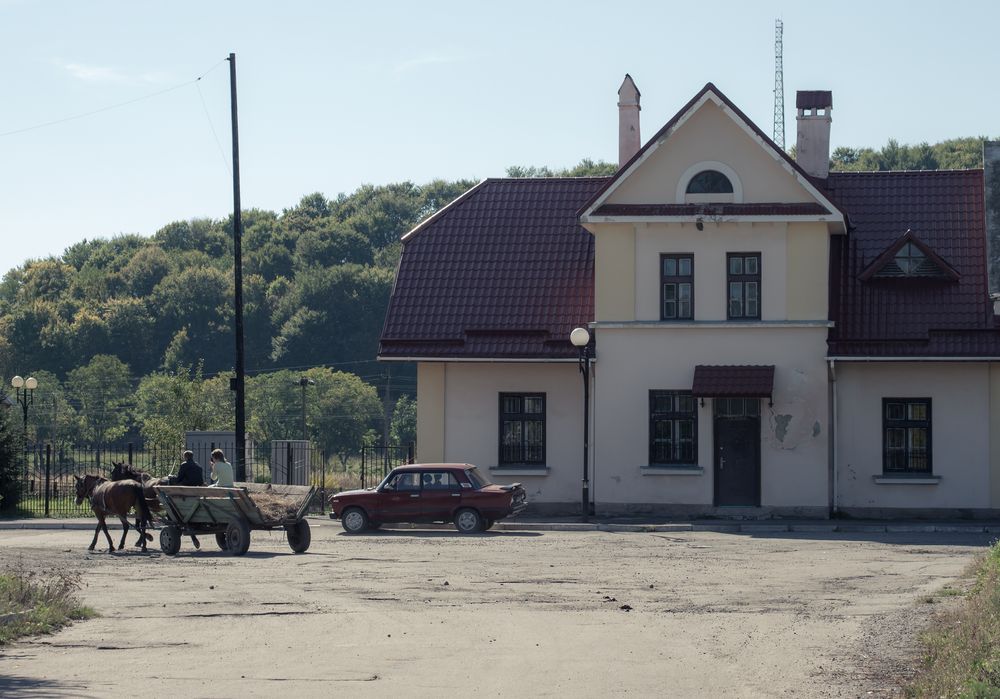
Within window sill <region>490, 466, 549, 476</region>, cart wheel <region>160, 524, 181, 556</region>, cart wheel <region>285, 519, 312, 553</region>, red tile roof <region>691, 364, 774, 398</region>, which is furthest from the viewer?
window sill <region>490, 466, 549, 476</region>

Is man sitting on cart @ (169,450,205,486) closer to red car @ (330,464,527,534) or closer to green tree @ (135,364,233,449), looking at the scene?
red car @ (330,464,527,534)

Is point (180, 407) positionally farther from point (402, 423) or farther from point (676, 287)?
point (402, 423)

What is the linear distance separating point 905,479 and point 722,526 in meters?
4.75

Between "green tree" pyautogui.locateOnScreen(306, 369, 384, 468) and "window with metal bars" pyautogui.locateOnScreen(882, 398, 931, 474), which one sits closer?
"window with metal bars" pyautogui.locateOnScreen(882, 398, 931, 474)

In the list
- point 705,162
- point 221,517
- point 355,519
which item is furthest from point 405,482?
point 705,162

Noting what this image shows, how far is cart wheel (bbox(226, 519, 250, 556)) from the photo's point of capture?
23672 millimetres

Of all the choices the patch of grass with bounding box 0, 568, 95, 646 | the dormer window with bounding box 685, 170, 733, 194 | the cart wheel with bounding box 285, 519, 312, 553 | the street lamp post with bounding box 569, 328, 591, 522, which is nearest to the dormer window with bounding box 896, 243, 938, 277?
the dormer window with bounding box 685, 170, 733, 194

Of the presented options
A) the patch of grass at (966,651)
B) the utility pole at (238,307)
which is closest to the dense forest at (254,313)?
the utility pole at (238,307)

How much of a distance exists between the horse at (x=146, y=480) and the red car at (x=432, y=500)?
13.8ft

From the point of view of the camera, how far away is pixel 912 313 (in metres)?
32.4

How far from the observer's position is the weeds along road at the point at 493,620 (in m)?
12.1

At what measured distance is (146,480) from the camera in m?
26.0

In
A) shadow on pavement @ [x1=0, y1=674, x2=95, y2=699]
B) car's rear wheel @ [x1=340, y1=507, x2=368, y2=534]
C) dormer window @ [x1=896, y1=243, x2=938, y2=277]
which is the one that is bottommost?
car's rear wheel @ [x1=340, y1=507, x2=368, y2=534]

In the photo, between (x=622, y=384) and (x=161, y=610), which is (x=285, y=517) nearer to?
(x=161, y=610)
